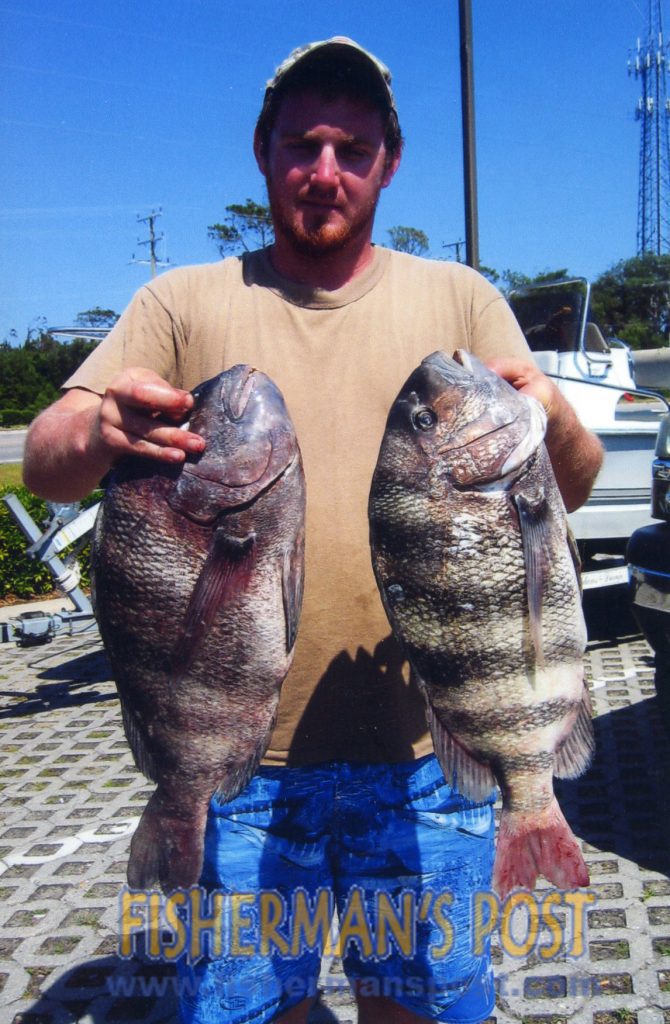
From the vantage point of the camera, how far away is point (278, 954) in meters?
2.32

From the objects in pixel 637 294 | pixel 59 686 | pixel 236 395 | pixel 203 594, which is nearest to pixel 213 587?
pixel 203 594

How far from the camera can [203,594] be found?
5.78 ft

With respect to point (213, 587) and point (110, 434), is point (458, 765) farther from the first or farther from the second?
point (110, 434)

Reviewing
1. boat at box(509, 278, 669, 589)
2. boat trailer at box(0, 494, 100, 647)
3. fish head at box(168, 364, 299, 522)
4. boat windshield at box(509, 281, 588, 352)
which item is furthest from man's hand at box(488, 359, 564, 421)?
boat windshield at box(509, 281, 588, 352)

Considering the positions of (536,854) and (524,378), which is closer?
(536,854)

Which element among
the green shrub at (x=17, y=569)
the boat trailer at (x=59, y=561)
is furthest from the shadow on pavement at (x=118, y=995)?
the green shrub at (x=17, y=569)

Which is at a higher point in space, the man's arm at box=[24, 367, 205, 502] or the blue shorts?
the man's arm at box=[24, 367, 205, 502]

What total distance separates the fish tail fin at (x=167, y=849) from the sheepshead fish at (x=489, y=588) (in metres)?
0.54

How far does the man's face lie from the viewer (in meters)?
2.05

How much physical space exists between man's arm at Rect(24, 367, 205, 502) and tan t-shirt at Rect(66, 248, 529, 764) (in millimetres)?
178

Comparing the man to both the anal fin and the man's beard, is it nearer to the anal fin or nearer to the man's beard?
the man's beard

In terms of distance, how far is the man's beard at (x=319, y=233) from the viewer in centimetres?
209

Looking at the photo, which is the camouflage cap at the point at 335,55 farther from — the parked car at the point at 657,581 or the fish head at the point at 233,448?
the parked car at the point at 657,581

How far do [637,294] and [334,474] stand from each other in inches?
2259
